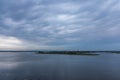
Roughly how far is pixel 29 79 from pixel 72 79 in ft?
18.2

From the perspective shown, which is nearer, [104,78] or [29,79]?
[29,79]

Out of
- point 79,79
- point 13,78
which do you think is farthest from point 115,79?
point 13,78

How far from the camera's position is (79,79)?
2089cm

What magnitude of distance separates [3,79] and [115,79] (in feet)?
47.3

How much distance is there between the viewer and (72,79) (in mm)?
21000

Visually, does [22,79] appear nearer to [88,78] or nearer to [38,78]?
[38,78]

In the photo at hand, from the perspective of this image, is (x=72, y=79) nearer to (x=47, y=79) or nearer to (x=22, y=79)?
(x=47, y=79)

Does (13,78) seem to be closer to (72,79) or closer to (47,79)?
(47,79)

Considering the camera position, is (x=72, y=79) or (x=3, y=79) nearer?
(x=3, y=79)

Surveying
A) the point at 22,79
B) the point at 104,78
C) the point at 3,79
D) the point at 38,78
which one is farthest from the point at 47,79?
the point at 104,78

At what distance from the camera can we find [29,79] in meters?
19.8

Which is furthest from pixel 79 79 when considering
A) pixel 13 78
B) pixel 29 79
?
pixel 13 78

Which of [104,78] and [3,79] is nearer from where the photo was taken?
[3,79]

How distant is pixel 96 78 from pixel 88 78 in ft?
3.66
